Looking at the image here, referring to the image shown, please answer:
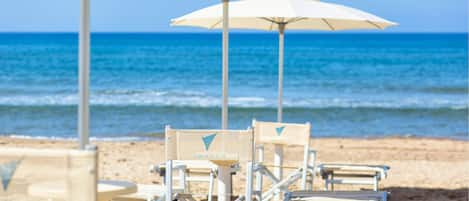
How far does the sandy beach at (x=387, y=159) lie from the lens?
7.62 m

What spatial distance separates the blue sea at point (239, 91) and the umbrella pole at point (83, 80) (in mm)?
9062

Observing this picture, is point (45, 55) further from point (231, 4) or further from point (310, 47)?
point (231, 4)

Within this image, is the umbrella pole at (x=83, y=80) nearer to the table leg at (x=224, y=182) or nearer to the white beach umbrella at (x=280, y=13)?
the table leg at (x=224, y=182)

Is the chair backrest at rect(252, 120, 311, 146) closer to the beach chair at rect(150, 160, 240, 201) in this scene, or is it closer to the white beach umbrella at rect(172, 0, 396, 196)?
the white beach umbrella at rect(172, 0, 396, 196)

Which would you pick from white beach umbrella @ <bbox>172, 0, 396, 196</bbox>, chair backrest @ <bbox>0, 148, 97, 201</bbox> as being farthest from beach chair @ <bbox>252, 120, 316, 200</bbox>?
chair backrest @ <bbox>0, 148, 97, 201</bbox>

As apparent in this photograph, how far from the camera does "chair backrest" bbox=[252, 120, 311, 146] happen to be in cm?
629

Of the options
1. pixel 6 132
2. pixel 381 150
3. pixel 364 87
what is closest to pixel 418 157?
pixel 381 150

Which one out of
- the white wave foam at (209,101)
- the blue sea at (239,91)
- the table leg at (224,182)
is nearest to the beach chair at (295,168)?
the table leg at (224,182)

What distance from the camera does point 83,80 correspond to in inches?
155

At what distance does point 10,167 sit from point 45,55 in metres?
36.8

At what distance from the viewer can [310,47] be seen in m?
47.7

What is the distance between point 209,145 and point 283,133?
138 centimetres

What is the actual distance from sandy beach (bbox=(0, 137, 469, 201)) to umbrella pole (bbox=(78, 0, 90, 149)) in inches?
133

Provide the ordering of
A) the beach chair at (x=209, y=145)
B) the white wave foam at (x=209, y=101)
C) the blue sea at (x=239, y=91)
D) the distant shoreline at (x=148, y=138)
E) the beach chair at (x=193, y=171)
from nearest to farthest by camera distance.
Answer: the beach chair at (x=209, y=145)
the beach chair at (x=193, y=171)
the distant shoreline at (x=148, y=138)
the blue sea at (x=239, y=91)
the white wave foam at (x=209, y=101)
